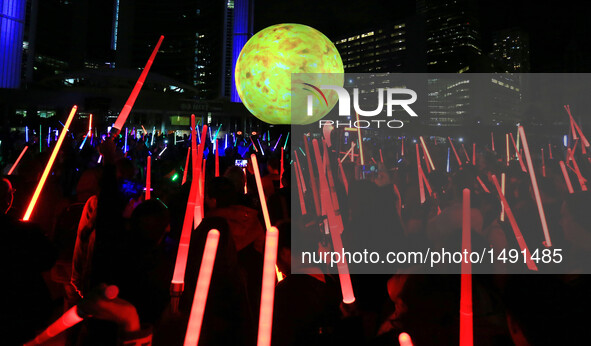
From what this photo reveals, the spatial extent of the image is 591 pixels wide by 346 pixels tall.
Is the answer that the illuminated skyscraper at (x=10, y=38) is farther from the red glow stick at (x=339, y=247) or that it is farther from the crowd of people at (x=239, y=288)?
the red glow stick at (x=339, y=247)

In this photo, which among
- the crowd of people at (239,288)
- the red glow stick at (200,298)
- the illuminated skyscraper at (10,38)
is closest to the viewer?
the red glow stick at (200,298)

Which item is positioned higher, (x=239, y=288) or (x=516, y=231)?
(x=516, y=231)

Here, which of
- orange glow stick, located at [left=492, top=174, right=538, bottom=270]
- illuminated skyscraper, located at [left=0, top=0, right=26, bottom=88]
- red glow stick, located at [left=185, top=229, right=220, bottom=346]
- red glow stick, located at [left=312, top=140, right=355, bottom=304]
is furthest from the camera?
illuminated skyscraper, located at [left=0, top=0, right=26, bottom=88]

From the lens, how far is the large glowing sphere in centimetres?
401

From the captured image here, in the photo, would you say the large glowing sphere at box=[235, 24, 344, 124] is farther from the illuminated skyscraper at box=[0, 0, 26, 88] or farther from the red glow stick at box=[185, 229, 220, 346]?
the illuminated skyscraper at box=[0, 0, 26, 88]

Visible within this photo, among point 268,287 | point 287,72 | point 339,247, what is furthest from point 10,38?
point 268,287

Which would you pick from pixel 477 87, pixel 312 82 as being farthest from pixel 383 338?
pixel 477 87

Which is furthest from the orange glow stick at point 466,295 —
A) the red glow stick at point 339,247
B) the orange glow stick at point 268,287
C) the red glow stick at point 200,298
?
the red glow stick at point 200,298

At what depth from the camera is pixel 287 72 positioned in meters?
4.00

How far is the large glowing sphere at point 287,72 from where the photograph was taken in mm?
4008

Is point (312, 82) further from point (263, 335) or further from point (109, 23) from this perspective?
point (109, 23)

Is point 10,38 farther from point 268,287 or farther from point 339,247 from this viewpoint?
point 268,287

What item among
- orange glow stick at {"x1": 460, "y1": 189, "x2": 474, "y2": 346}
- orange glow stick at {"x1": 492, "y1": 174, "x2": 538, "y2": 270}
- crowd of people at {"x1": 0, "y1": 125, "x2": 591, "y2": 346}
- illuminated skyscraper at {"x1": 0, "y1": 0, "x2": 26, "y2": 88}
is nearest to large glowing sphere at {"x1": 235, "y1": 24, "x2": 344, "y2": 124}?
crowd of people at {"x1": 0, "y1": 125, "x2": 591, "y2": 346}

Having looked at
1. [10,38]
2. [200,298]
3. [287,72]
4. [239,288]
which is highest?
[10,38]
